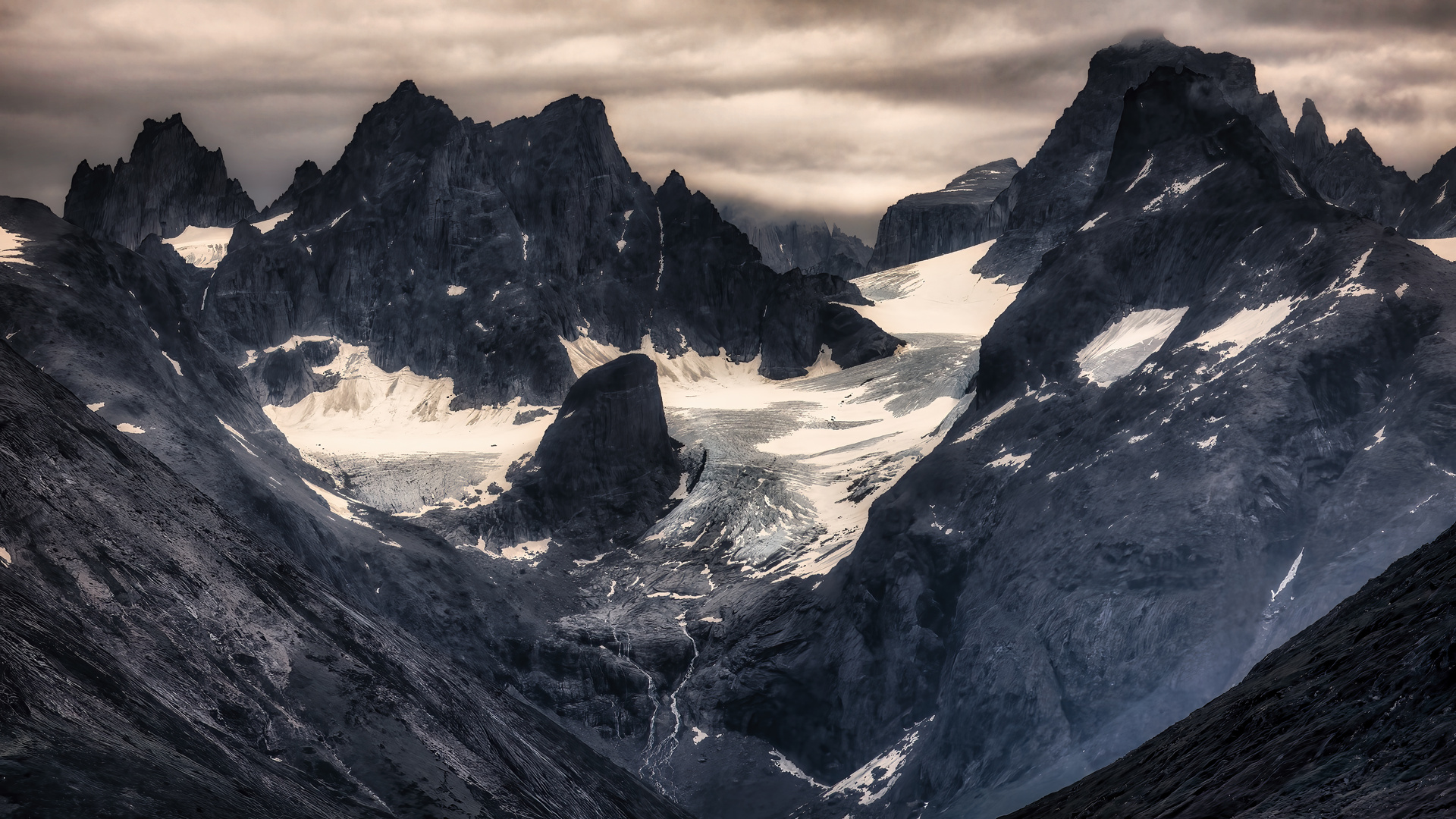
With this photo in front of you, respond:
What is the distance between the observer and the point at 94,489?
9738 centimetres

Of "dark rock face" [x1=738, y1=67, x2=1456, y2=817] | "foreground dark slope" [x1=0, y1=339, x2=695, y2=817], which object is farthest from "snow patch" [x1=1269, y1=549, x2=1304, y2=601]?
"foreground dark slope" [x1=0, y1=339, x2=695, y2=817]

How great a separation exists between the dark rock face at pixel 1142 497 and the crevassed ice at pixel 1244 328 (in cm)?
31

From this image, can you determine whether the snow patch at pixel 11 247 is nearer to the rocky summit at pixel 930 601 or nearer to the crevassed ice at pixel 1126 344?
the rocky summit at pixel 930 601

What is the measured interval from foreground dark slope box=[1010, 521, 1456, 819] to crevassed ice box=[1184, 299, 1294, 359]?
8297cm

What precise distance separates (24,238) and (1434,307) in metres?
164

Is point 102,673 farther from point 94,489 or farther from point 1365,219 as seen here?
point 1365,219

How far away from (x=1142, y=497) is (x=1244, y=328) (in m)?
24.5

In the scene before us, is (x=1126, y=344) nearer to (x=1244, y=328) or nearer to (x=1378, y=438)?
(x=1244, y=328)

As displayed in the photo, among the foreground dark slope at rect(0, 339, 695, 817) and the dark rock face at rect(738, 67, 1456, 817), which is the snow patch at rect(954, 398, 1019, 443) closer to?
the dark rock face at rect(738, 67, 1456, 817)

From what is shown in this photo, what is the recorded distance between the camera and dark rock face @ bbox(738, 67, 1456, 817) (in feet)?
454

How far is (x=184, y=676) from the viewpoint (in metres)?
88.9

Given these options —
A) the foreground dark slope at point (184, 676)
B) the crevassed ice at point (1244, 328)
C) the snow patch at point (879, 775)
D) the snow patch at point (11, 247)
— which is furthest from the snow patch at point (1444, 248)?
the foreground dark slope at point (184, 676)

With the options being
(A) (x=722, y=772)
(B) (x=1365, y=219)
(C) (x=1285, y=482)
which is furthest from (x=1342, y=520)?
(A) (x=722, y=772)

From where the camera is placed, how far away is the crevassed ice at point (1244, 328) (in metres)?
160
